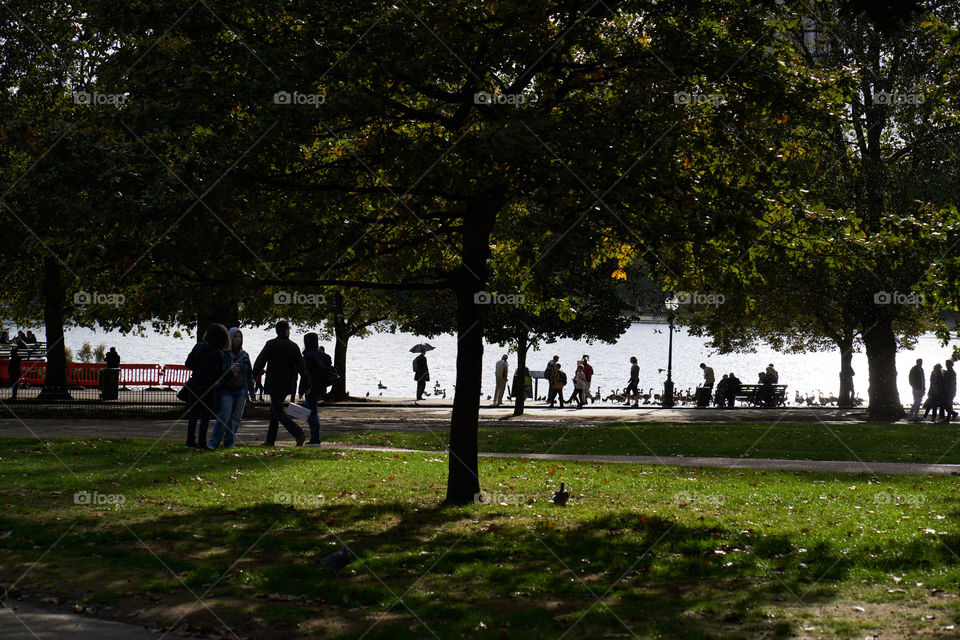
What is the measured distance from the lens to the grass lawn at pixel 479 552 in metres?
5.74

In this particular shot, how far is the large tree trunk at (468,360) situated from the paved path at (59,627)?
16.1 ft

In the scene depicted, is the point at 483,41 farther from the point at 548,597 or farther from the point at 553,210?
the point at 548,597

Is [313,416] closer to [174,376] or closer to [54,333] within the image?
[54,333]

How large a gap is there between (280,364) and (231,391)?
0.87m

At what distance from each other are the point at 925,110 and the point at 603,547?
870 inches

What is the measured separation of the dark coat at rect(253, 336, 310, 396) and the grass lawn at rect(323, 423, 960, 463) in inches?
110

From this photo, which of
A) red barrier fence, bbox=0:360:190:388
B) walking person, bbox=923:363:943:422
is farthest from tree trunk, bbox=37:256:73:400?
walking person, bbox=923:363:943:422

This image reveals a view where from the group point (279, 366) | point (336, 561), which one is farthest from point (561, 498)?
point (279, 366)

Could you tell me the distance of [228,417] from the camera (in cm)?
1391

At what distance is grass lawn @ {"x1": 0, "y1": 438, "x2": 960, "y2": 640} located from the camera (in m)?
5.74

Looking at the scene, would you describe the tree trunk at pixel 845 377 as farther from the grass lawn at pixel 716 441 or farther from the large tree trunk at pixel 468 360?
the large tree trunk at pixel 468 360

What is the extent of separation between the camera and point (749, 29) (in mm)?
10023

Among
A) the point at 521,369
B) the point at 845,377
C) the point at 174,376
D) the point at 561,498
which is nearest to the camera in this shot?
the point at 561,498

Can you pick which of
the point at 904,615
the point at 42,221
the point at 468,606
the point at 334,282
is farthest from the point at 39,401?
the point at 904,615
